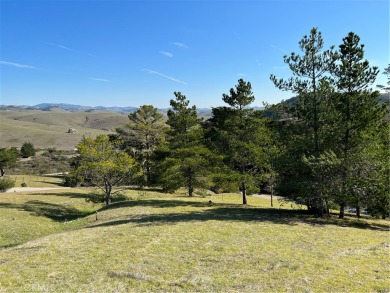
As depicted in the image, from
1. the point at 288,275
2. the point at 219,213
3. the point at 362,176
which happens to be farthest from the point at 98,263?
the point at 362,176

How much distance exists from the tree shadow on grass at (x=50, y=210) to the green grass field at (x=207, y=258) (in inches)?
334

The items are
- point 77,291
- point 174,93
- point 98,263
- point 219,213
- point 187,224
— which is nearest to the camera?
point 77,291

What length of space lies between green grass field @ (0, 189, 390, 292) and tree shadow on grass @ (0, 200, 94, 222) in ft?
27.8

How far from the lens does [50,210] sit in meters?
33.2

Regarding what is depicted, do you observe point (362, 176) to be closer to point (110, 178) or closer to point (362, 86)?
point (362, 86)

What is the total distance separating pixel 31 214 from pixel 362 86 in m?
31.9

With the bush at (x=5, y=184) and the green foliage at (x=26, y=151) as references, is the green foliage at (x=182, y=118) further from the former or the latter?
the green foliage at (x=26, y=151)

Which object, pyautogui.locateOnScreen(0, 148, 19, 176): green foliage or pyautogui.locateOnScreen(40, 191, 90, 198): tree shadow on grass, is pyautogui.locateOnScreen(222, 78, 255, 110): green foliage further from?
pyautogui.locateOnScreen(0, 148, 19, 176): green foliage

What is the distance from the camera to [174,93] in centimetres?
4162

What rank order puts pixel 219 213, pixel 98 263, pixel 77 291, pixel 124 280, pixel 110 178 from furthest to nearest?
pixel 110 178, pixel 219 213, pixel 98 263, pixel 124 280, pixel 77 291

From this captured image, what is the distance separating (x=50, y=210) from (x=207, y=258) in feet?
85.8

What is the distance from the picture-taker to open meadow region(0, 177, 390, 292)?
33.7 feet


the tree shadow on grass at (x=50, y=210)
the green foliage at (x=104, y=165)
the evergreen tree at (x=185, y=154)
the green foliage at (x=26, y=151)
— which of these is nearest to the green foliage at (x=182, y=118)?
the evergreen tree at (x=185, y=154)

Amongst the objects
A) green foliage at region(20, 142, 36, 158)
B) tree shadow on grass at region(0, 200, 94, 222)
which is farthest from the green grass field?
green foliage at region(20, 142, 36, 158)
